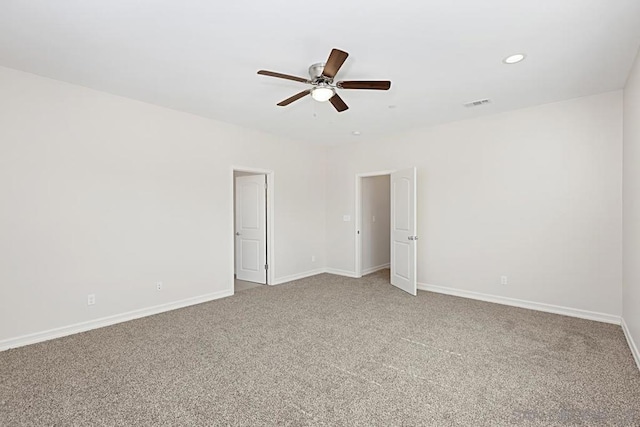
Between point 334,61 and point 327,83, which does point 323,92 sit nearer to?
point 327,83

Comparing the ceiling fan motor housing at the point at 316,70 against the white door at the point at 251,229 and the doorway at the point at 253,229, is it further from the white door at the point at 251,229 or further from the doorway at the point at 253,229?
the white door at the point at 251,229

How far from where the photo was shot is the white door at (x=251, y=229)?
5703 mm

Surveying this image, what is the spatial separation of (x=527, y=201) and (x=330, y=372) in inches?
135

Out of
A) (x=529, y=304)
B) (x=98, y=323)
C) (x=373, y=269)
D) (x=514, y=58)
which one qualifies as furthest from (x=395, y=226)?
(x=98, y=323)

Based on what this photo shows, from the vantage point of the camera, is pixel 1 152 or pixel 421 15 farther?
pixel 1 152

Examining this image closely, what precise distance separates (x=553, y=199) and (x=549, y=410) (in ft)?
9.27

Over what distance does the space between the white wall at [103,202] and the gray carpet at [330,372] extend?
19.0 inches

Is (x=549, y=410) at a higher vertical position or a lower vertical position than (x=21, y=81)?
lower

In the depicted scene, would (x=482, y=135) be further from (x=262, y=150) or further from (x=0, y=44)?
(x=0, y=44)

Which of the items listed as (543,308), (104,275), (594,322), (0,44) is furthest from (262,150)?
(594,322)

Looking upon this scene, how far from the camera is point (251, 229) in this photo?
5.87 meters

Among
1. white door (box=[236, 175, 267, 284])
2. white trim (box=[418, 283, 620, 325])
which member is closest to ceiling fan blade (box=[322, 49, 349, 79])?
white door (box=[236, 175, 267, 284])

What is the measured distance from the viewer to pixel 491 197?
178 inches

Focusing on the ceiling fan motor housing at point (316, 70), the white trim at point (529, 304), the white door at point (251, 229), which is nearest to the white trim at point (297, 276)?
the white door at point (251, 229)
